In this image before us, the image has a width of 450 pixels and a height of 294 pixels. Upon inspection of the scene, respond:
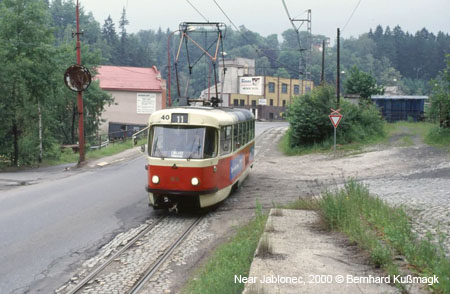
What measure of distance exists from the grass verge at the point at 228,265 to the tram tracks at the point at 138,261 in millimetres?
829

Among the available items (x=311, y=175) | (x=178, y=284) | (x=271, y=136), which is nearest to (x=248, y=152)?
(x=311, y=175)

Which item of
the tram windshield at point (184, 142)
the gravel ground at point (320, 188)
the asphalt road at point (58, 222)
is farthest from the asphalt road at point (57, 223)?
the tram windshield at point (184, 142)

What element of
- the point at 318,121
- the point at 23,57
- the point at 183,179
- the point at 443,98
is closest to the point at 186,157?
the point at 183,179

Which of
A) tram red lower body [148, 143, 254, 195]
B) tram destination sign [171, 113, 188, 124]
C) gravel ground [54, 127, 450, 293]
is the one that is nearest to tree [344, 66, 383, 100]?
gravel ground [54, 127, 450, 293]

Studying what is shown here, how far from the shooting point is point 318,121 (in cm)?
3102

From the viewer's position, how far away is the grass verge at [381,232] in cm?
663

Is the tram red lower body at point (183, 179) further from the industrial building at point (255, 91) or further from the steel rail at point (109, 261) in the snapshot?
the industrial building at point (255, 91)

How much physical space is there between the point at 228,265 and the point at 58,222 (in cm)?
522

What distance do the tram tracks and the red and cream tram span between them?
2.52ft

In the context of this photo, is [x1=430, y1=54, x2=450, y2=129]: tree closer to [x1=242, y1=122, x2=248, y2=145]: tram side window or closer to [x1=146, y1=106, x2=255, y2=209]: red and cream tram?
[x1=242, y1=122, x2=248, y2=145]: tram side window

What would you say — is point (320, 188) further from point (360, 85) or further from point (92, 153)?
point (360, 85)

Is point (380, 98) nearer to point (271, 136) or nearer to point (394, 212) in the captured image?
point (271, 136)

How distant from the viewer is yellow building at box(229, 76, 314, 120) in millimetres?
92812

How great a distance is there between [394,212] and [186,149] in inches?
192
